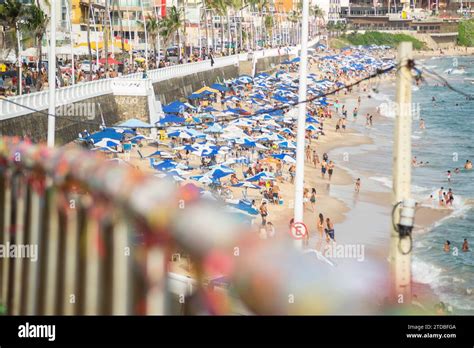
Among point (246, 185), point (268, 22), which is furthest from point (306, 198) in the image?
point (268, 22)

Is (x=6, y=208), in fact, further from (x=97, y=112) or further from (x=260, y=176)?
(x=97, y=112)

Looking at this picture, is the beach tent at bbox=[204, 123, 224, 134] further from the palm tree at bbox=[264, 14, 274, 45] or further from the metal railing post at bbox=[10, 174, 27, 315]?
the palm tree at bbox=[264, 14, 274, 45]

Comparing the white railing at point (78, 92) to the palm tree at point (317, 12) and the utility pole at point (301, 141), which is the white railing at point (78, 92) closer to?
the utility pole at point (301, 141)

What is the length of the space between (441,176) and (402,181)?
33446 mm

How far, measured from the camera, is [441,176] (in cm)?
3925

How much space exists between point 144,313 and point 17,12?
38341mm

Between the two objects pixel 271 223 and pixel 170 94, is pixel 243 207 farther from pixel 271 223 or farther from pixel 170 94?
pixel 170 94

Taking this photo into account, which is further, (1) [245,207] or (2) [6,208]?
(1) [245,207]

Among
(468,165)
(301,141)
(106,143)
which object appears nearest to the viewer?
(301,141)

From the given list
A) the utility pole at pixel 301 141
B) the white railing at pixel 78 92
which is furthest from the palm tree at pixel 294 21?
the utility pole at pixel 301 141

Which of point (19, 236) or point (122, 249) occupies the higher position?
point (122, 249)

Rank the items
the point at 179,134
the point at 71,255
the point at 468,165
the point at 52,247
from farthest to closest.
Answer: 1. the point at 468,165
2. the point at 179,134
3. the point at 52,247
4. the point at 71,255

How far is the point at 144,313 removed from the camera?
3.18 metres

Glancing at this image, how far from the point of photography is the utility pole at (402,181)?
6511mm
